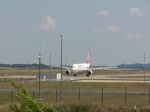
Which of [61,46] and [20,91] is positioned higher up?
[61,46]

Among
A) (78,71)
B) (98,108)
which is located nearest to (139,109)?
(98,108)

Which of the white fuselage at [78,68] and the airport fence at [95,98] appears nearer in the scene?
the airport fence at [95,98]

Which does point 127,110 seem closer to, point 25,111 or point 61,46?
point 61,46

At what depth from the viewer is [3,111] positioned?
27.3 meters

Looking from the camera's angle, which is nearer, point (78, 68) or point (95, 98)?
point (95, 98)

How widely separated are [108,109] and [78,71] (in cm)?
8987

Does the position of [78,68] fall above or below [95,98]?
above

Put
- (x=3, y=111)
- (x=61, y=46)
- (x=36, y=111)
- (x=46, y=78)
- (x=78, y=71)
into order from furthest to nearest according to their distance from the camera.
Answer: (x=78, y=71) → (x=46, y=78) → (x=61, y=46) → (x=3, y=111) → (x=36, y=111)

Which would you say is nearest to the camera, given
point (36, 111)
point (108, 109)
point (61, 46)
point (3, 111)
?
point (36, 111)

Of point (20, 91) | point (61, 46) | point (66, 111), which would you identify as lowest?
point (66, 111)

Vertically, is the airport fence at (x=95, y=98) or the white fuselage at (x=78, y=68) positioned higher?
the white fuselage at (x=78, y=68)

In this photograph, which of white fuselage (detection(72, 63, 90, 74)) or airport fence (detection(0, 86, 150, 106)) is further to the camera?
white fuselage (detection(72, 63, 90, 74))

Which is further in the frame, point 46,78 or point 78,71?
point 78,71

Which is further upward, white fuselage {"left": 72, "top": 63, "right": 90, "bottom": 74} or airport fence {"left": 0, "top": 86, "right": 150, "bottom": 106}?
white fuselage {"left": 72, "top": 63, "right": 90, "bottom": 74}
